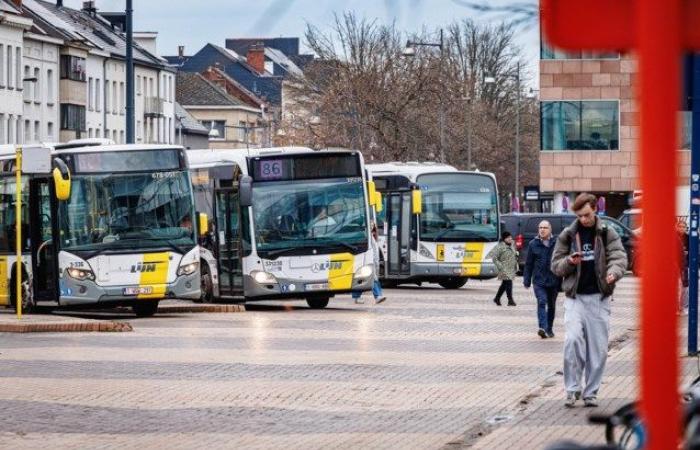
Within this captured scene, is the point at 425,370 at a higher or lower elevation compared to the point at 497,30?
lower

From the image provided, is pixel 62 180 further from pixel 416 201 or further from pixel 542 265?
pixel 416 201

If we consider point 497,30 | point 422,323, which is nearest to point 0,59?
point 422,323

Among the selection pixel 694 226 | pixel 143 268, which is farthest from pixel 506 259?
pixel 694 226

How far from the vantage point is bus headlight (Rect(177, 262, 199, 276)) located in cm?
2980

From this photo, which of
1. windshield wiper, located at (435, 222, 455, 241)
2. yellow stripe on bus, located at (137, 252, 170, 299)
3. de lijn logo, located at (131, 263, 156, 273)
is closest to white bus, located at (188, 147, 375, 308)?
yellow stripe on bus, located at (137, 252, 170, 299)

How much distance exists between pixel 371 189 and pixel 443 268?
10.6m

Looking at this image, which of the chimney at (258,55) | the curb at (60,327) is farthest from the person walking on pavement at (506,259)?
the chimney at (258,55)

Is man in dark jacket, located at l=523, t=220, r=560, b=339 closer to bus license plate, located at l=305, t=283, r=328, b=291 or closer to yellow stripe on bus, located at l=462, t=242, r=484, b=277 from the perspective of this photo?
bus license plate, located at l=305, t=283, r=328, b=291

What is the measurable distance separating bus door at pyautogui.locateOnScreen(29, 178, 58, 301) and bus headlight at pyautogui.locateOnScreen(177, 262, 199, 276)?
75.5 inches

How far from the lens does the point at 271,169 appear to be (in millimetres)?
32969

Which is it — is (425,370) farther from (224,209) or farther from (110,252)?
(224,209)

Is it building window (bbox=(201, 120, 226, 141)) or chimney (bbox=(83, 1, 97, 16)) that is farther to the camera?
building window (bbox=(201, 120, 226, 141))

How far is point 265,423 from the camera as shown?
13.8 metres

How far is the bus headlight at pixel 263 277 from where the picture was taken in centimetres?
3253
